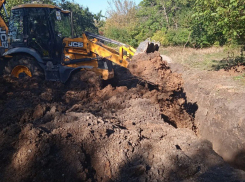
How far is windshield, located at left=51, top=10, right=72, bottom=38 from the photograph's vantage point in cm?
811

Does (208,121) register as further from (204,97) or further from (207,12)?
(207,12)

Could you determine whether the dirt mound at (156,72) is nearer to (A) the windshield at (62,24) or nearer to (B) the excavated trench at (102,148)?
(B) the excavated trench at (102,148)

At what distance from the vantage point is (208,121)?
6.93 meters

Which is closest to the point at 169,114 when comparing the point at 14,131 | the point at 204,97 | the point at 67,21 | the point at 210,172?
the point at 204,97

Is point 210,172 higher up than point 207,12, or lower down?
lower down

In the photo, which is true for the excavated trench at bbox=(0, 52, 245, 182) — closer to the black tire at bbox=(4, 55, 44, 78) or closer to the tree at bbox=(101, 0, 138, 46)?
the black tire at bbox=(4, 55, 44, 78)

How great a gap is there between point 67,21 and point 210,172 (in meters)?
7.42

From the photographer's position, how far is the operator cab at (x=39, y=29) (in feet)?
26.0

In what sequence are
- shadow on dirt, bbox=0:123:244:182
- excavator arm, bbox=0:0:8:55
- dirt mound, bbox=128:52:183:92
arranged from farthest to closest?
excavator arm, bbox=0:0:8:55, dirt mound, bbox=128:52:183:92, shadow on dirt, bbox=0:123:244:182

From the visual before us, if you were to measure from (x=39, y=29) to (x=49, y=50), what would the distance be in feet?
2.51

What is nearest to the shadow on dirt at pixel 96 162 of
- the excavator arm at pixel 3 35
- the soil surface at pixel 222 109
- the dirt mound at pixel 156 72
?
the soil surface at pixel 222 109

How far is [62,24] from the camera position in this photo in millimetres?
8516

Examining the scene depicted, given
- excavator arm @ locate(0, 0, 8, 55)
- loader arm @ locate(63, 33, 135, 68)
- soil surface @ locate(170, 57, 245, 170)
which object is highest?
excavator arm @ locate(0, 0, 8, 55)

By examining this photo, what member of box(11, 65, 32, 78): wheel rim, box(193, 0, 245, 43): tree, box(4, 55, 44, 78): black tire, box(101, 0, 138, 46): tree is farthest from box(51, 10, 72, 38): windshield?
box(101, 0, 138, 46): tree
